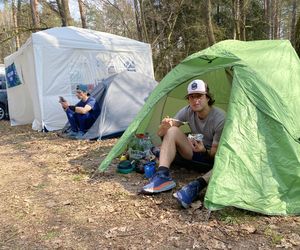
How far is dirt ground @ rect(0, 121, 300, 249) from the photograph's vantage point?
286 centimetres

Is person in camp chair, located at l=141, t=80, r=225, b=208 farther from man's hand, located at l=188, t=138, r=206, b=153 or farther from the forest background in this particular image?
the forest background

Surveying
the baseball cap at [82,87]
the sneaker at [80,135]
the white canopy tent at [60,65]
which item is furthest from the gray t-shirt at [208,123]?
the white canopy tent at [60,65]

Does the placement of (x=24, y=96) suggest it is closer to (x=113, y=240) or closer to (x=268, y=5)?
(x=113, y=240)

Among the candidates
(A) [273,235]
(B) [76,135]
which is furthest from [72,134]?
(A) [273,235]

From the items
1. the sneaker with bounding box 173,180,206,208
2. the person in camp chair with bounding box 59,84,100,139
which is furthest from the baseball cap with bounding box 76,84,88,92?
the sneaker with bounding box 173,180,206,208

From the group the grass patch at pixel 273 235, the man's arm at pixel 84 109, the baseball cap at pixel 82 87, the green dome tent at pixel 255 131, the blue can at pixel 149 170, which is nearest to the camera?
the grass patch at pixel 273 235

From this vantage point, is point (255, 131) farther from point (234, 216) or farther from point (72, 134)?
point (72, 134)

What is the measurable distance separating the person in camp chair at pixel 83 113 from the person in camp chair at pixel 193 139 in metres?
3.45

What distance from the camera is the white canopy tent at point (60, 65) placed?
29.7ft

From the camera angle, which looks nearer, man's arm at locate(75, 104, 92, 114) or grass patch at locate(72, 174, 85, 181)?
grass patch at locate(72, 174, 85, 181)

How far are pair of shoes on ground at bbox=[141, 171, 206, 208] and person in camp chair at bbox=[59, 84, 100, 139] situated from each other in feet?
12.7

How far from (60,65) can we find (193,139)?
6.17 m

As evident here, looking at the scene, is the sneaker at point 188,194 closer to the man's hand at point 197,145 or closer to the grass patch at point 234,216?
the grass patch at point 234,216

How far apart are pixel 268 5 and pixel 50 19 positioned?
13403 millimetres
